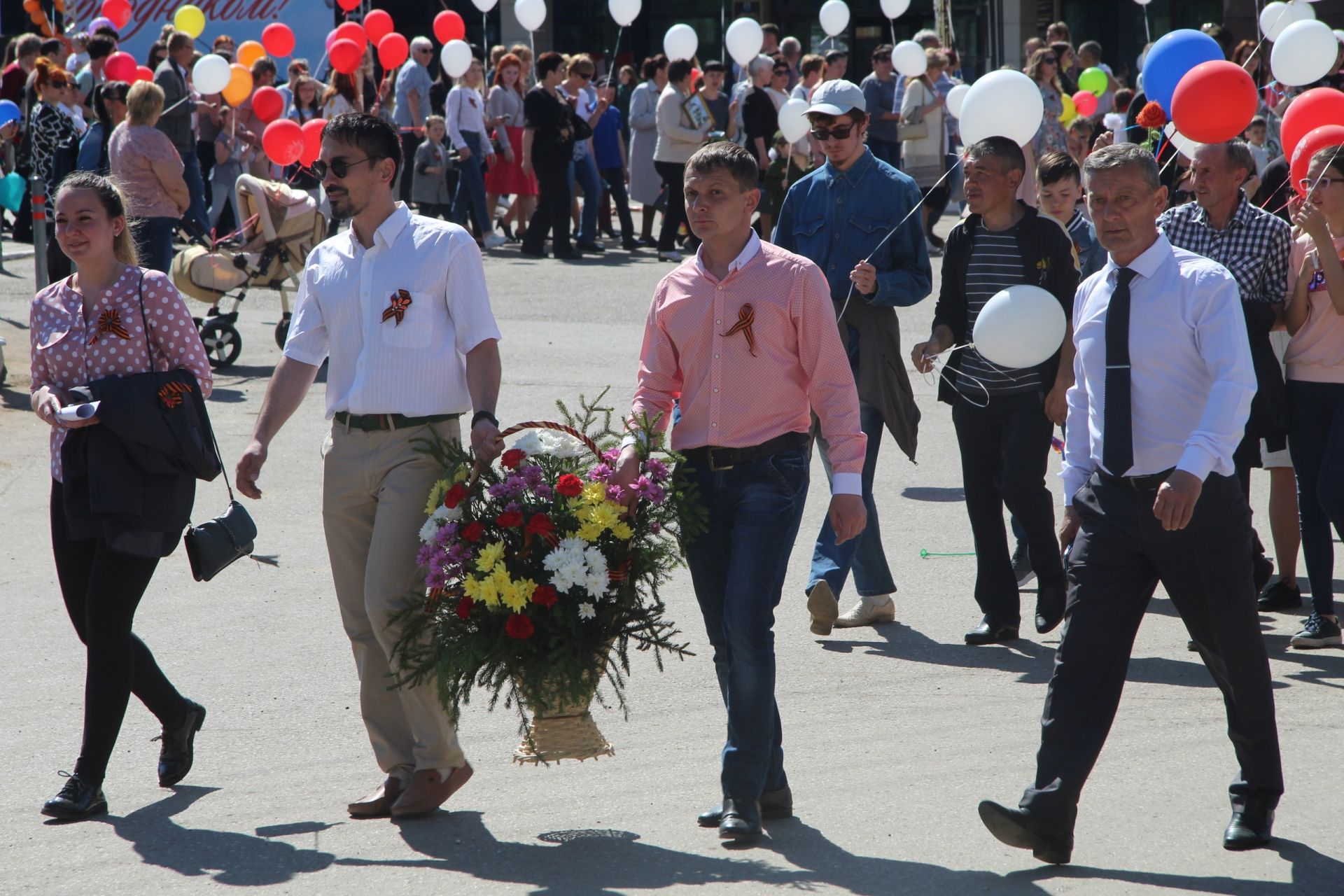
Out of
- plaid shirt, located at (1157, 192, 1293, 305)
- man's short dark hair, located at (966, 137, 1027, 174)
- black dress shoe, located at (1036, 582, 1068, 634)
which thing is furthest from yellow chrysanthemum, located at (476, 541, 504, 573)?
plaid shirt, located at (1157, 192, 1293, 305)

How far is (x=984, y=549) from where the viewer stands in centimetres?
655

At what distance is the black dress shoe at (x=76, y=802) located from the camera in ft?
15.6

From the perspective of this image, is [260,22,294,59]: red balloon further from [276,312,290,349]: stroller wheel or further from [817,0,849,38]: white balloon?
[276,312,290,349]: stroller wheel

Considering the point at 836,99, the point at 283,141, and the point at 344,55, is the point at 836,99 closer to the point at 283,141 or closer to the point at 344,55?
the point at 283,141

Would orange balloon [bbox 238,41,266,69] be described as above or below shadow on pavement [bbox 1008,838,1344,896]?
above

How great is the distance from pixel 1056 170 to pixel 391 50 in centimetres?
1323

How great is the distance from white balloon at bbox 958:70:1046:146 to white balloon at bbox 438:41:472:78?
11.9m

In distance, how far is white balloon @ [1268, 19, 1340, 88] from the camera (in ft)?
25.6

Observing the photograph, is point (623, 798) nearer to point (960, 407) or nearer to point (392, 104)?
point (960, 407)

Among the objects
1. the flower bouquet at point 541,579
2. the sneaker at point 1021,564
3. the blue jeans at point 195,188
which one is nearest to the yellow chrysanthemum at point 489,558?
the flower bouquet at point 541,579

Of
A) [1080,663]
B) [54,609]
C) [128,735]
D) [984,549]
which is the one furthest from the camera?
[54,609]

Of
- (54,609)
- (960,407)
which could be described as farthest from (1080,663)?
(54,609)

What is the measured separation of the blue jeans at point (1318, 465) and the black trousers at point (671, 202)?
37.4 feet

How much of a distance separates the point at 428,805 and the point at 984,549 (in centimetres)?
281
